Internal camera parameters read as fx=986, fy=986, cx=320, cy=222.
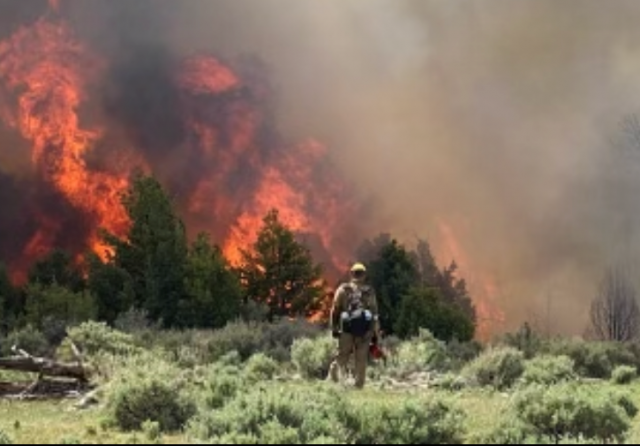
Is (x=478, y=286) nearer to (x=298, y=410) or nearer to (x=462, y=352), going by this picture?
(x=462, y=352)

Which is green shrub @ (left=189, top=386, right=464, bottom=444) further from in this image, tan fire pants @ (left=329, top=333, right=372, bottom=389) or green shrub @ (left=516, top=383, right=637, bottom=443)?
tan fire pants @ (left=329, top=333, right=372, bottom=389)

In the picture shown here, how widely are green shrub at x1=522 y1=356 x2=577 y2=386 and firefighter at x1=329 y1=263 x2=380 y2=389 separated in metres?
4.33

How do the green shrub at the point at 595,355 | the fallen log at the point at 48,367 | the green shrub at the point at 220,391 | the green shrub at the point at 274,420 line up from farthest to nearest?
the green shrub at the point at 595,355
the fallen log at the point at 48,367
the green shrub at the point at 220,391
the green shrub at the point at 274,420

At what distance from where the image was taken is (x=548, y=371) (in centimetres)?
2144

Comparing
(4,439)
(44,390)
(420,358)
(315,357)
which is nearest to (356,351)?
(315,357)

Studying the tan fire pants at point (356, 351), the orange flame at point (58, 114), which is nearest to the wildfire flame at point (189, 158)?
the orange flame at point (58, 114)

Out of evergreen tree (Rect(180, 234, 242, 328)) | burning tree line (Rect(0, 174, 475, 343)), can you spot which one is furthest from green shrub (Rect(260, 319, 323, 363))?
burning tree line (Rect(0, 174, 475, 343))

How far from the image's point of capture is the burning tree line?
1431 inches

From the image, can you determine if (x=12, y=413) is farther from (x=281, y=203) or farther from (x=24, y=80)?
(x=24, y=80)

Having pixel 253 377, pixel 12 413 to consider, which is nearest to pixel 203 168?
pixel 253 377

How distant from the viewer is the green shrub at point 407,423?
10547 millimetres

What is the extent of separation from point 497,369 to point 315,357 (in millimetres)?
4155

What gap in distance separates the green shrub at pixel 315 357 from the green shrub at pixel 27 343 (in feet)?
21.8

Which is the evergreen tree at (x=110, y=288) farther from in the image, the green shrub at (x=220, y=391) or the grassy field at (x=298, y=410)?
the green shrub at (x=220, y=391)
